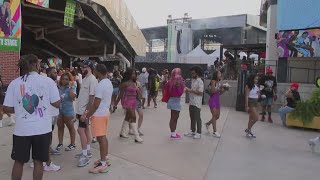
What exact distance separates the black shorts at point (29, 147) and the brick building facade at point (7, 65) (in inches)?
351

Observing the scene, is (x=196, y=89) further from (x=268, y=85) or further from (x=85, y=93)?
(x=268, y=85)

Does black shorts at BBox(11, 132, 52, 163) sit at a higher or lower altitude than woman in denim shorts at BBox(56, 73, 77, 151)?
lower

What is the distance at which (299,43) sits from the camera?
17.3m

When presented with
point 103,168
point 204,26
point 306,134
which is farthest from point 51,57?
point 103,168

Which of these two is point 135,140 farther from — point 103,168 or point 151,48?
point 151,48

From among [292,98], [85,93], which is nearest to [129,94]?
[85,93]

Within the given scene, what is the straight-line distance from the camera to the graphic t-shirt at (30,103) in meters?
4.37

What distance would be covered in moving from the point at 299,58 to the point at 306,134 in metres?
8.61

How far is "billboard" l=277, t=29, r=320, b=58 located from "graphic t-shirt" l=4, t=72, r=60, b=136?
1474 cm

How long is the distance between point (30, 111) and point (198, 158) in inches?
144

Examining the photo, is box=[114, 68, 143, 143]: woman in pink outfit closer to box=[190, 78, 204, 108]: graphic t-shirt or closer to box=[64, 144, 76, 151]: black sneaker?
box=[190, 78, 204, 108]: graphic t-shirt

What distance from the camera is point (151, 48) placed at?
57.9 metres

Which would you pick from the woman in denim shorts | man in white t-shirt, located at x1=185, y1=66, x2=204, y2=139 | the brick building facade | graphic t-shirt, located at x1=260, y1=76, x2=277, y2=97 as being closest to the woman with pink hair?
man in white t-shirt, located at x1=185, y1=66, x2=204, y2=139

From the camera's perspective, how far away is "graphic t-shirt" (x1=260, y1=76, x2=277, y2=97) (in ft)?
42.7
